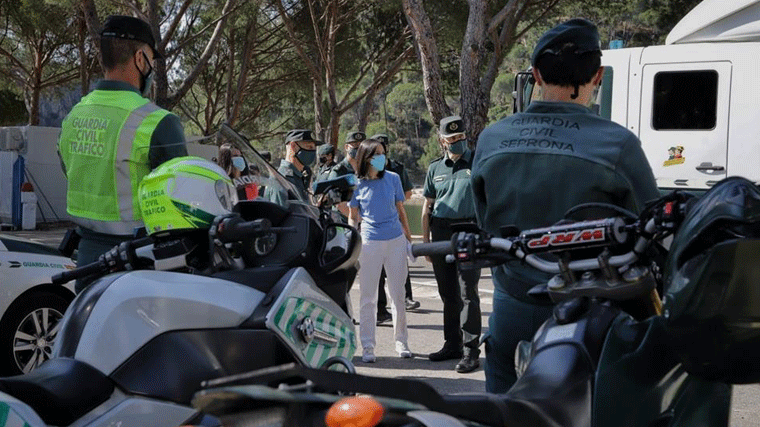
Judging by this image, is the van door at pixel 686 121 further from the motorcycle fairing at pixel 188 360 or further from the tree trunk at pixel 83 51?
the tree trunk at pixel 83 51

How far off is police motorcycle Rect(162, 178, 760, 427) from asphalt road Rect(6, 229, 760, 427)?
3.34 m

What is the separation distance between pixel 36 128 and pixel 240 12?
5.77 metres

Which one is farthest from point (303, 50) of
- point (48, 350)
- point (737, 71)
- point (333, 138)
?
point (48, 350)

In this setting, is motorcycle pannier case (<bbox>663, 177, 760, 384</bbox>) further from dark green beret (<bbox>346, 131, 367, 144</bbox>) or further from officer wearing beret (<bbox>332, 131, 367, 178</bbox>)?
dark green beret (<bbox>346, 131, 367, 144</bbox>)

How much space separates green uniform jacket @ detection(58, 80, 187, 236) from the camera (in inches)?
163

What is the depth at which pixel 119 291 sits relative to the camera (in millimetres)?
3170

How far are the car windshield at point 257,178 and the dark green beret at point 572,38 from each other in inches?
53.4

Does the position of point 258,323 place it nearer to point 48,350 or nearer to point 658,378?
point 658,378

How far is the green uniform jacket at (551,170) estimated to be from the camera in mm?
2916

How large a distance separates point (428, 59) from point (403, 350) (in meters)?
10.6

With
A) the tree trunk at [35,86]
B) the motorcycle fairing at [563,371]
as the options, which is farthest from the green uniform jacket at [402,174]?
the tree trunk at [35,86]

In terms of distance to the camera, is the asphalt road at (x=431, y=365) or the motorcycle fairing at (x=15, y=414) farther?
the asphalt road at (x=431, y=365)

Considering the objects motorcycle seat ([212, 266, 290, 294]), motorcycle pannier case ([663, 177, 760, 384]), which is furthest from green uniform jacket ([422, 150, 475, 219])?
motorcycle pannier case ([663, 177, 760, 384])

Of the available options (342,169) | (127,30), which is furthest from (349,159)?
(127,30)
